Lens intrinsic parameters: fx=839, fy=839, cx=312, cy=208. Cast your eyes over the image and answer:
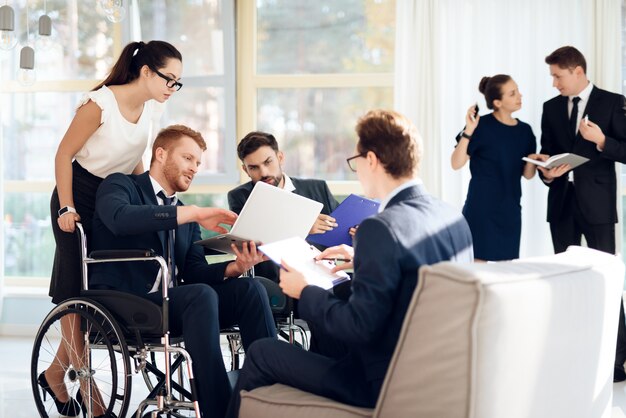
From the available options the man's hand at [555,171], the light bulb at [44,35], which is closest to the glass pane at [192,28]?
the light bulb at [44,35]

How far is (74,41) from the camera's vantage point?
5.55 meters

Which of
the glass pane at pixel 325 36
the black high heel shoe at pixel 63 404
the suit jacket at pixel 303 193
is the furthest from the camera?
the glass pane at pixel 325 36

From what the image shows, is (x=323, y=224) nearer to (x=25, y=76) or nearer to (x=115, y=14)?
(x=115, y=14)

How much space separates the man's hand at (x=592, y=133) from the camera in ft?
12.9

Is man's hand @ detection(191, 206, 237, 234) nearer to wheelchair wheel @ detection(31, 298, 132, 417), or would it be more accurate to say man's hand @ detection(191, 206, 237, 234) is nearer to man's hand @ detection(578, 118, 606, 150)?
wheelchair wheel @ detection(31, 298, 132, 417)

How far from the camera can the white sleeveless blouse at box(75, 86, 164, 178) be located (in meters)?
3.16

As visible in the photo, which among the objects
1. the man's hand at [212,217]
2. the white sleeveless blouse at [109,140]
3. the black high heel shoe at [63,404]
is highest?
the white sleeveless blouse at [109,140]

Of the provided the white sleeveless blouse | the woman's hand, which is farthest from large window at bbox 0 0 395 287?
the white sleeveless blouse

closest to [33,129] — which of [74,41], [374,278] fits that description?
[74,41]

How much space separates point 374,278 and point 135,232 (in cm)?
116

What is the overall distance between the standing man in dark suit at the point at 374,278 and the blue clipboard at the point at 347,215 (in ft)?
2.61

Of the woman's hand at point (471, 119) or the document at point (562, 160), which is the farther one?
the woman's hand at point (471, 119)

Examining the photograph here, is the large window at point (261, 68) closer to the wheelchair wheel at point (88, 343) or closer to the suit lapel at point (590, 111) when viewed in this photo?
the suit lapel at point (590, 111)

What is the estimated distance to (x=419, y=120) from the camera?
16.3ft
